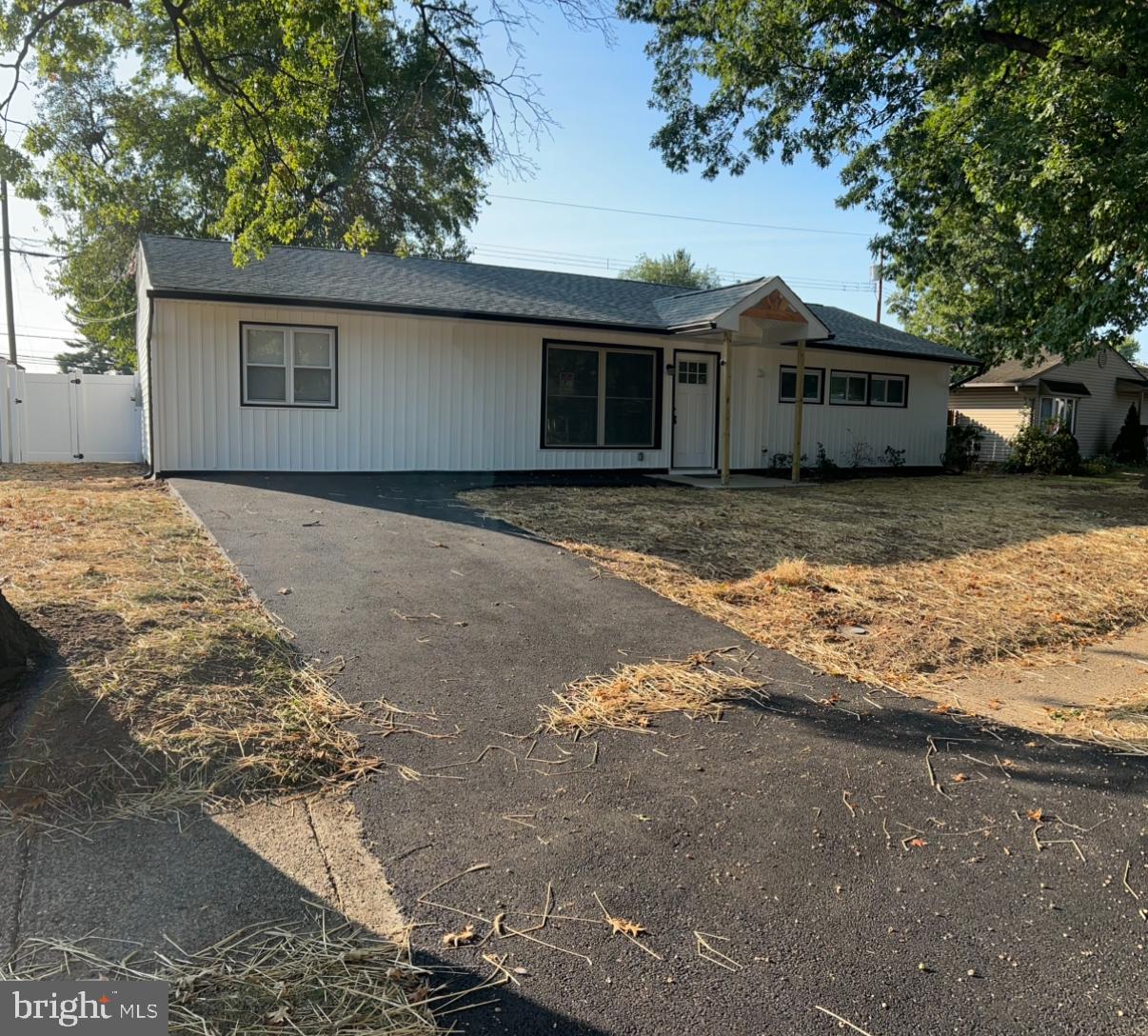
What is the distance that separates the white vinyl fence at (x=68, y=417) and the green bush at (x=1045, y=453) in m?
21.1

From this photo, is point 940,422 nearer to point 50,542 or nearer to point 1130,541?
point 1130,541

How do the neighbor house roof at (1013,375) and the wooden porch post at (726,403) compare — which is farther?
the neighbor house roof at (1013,375)

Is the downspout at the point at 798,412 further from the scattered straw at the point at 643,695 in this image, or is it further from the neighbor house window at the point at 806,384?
the scattered straw at the point at 643,695

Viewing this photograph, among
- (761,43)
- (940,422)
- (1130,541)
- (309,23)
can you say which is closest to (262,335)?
(309,23)

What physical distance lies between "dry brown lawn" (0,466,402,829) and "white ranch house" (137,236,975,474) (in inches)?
239

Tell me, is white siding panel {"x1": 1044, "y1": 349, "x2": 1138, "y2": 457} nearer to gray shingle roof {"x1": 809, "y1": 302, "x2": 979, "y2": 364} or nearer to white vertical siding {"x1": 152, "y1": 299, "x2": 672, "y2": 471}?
gray shingle roof {"x1": 809, "y1": 302, "x2": 979, "y2": 364}

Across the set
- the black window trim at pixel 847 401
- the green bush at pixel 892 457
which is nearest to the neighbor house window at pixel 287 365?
the black window trim at pixel 847 401

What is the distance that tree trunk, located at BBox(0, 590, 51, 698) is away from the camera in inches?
145

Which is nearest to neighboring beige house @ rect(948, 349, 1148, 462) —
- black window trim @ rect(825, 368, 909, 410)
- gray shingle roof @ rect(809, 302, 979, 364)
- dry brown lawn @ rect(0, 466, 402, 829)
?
gray shingle roof @ rect(809, 302, 979, 364)

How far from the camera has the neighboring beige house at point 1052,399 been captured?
2453 centimetres

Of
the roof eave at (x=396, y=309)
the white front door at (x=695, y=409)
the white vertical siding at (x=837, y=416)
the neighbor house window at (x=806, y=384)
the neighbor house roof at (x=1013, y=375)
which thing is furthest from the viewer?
the neighbor house roof at (x=1013, y=375)

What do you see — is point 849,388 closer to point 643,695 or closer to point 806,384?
point 806,384

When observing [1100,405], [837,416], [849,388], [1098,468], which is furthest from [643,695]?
[1100,405]

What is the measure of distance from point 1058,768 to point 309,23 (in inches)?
335
